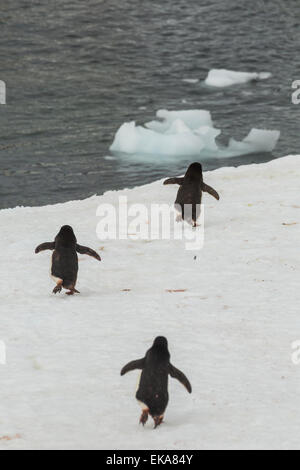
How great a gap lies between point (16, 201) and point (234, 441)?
12.3 meters

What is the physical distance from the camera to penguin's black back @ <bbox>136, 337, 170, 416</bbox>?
575 centimetres

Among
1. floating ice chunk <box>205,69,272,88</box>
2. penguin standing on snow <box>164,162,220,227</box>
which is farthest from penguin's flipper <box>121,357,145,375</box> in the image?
floating ice chunk <box>205,69,272,88</box>

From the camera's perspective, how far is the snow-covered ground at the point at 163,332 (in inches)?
228

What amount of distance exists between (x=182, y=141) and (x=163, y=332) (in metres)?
13.0

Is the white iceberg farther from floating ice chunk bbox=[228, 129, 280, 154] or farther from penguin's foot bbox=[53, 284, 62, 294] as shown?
penguin's foot bbox=[53, 284, 62, 294]

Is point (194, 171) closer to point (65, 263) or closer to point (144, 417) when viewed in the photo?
point (65, 263)

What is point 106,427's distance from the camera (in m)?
5.78

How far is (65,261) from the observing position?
8195mm

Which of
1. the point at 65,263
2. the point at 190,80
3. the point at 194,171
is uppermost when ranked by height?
the point at 190,80

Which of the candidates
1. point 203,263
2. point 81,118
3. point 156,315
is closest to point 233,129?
point 81,118

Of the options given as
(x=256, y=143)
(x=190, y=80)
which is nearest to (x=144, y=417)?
(x=256, y=143)

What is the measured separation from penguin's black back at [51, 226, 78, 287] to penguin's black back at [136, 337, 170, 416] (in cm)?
244

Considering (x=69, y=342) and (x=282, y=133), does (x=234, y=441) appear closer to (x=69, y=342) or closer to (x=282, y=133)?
(x=69, y=342)

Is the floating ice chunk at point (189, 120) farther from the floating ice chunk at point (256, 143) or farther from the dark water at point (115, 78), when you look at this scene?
the floating ice chunk at point (256, 143)
